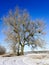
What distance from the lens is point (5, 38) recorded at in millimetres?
21719

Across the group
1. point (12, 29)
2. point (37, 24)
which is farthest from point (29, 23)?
point (12, 29)

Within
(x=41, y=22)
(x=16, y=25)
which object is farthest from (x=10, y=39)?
(x=41, y=22)

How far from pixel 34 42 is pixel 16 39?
8.37ft

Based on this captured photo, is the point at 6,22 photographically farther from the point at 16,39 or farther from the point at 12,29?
the point at 16,39

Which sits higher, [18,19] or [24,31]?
[18,19]

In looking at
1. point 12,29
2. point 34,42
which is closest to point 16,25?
point 12,29

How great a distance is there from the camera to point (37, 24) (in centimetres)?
2134

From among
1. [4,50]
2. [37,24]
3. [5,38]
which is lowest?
[4,50]

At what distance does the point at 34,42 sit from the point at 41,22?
9.65ft

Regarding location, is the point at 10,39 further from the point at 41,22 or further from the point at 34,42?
the point at 41,22

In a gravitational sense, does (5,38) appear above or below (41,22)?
below

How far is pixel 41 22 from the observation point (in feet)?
70.1

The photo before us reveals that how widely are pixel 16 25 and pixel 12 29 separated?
2.62 ft

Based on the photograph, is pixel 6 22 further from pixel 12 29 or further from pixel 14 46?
pixel 14 46
